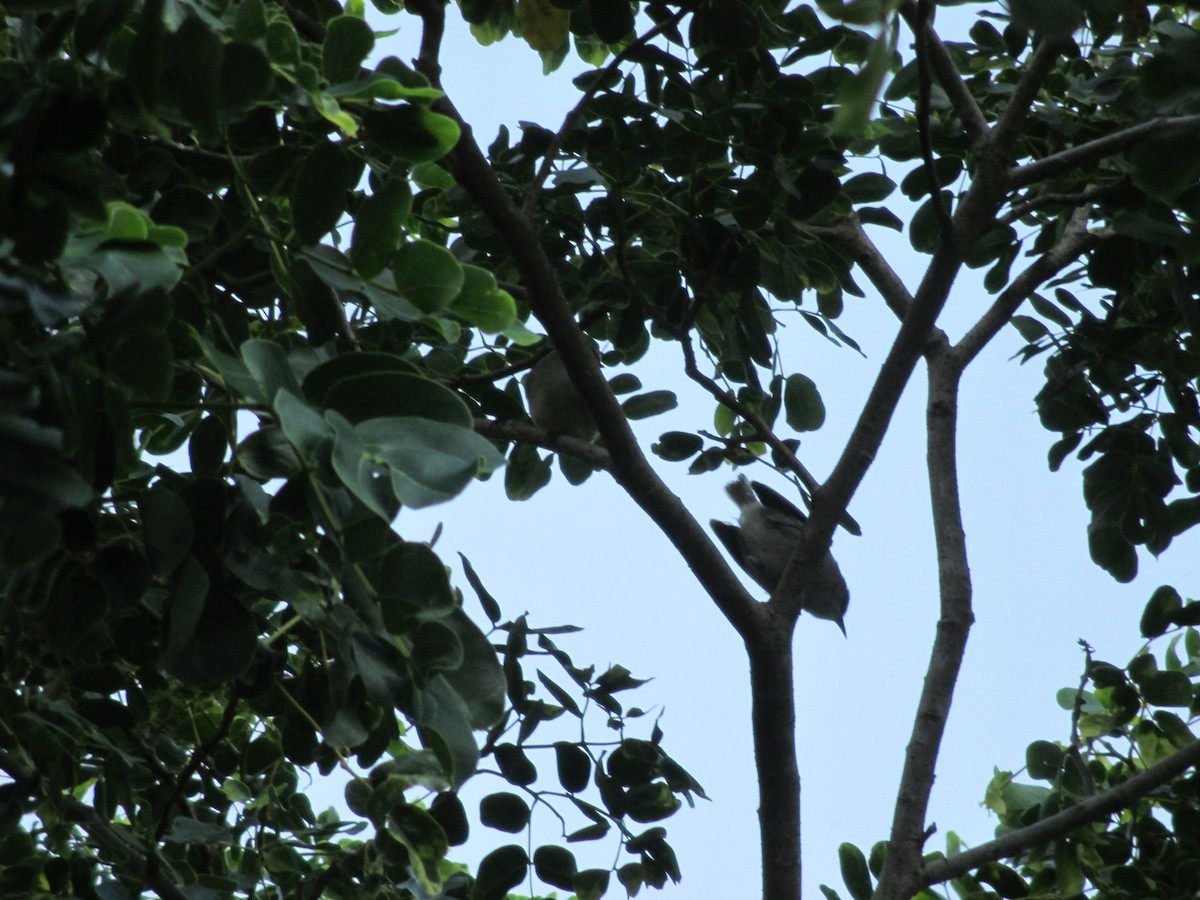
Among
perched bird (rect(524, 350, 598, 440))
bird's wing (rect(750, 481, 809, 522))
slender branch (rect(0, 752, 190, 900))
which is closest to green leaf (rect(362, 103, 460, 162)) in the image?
slender branch (rect(0, 752, 190, 900))

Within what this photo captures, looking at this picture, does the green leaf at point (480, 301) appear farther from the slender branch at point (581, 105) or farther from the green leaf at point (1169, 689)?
the green leaf at point (1169, 689)

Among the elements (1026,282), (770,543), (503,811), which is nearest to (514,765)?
(503,811)

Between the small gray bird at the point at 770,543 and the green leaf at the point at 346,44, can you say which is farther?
the small gray bird at the point at 770,543

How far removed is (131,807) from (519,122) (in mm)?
1040

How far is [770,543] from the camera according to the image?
3133 millimetres

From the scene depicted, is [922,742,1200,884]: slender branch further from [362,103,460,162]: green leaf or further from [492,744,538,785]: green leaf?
[362,103,460,162]: green leaf

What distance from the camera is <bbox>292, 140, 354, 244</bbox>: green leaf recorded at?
982mm

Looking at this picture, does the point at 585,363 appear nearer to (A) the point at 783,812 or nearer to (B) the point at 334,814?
(A) the point at 783,812

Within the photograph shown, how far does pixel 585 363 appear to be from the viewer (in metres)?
1.66

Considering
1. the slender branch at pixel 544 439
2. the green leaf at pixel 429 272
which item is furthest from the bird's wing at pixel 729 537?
the green leaf at pixel 429 272

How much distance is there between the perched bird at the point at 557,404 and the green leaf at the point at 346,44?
148 centimetres

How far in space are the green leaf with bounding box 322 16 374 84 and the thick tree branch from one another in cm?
47

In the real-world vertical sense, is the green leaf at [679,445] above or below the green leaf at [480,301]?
above

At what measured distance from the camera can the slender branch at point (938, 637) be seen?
1.76 meters
